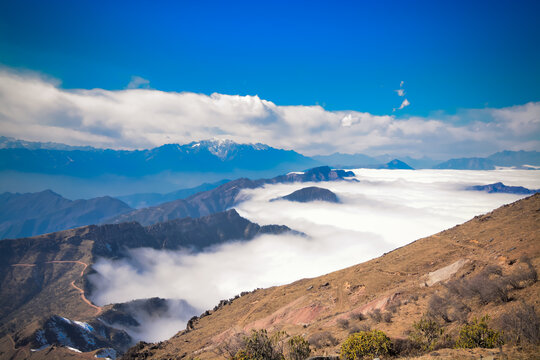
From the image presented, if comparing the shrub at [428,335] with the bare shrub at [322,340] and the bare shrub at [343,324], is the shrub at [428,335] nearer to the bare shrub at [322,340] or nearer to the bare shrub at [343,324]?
the bare shrub at [322,340]

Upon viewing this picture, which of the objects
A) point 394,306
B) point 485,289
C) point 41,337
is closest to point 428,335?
point 485,289

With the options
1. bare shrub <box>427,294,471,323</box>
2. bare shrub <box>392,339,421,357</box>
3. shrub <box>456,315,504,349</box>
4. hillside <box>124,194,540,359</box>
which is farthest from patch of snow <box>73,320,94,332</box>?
shrub <box>456,315,504,349</box>

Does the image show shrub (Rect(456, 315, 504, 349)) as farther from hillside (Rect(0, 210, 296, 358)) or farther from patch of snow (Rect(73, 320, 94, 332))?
patch of snow (Rect(73, 320, 94, 332))

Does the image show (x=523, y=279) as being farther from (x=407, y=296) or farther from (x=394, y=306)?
(x=407, y=296)

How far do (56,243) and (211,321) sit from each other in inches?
6482

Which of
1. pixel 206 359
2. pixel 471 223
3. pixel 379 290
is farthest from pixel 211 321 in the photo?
pixel 471 223

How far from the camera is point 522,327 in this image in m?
10.9

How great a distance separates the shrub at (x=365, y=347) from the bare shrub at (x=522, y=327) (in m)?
5.06

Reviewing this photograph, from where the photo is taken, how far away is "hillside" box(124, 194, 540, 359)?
16.0 meters

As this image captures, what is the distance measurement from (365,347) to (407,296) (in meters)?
14.0

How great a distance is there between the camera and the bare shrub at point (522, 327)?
10.4 metres

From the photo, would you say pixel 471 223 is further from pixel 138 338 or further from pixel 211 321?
pixel 138 338

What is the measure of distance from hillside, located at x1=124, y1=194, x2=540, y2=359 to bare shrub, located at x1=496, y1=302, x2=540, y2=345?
274 mm

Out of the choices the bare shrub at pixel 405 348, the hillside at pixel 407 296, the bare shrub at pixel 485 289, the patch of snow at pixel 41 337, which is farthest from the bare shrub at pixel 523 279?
the patch of snow at pixel 41 337
